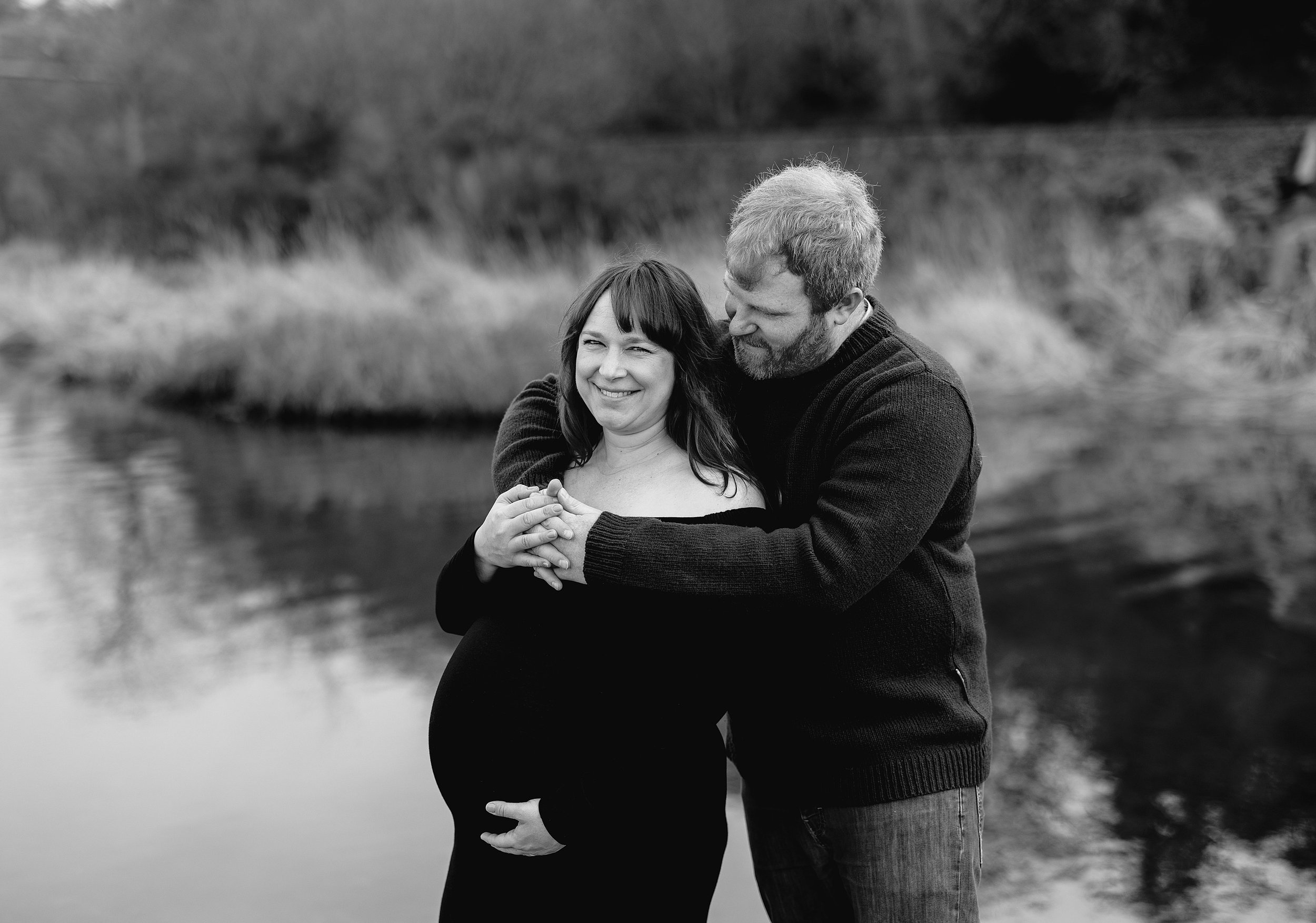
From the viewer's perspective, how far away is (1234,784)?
4.08 meters

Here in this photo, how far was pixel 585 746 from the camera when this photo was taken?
2307 mm

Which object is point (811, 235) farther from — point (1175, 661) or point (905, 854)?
point (1175, 661)

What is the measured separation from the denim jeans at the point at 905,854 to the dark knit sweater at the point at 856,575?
37 millimetres

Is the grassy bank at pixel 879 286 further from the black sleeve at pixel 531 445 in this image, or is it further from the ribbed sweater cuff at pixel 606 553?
the ribbed sweater cuff at pixel 606 553

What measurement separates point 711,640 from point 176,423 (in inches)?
390

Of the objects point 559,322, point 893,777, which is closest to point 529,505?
point 893,777

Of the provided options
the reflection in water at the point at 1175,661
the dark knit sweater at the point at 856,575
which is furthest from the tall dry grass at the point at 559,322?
the dark knit sweater at the point at 856,575

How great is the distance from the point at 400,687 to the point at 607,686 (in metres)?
2.95

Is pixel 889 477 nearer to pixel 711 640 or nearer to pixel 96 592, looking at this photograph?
pixel 711 640

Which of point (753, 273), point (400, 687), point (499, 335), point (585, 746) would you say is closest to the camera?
point (753, 273)

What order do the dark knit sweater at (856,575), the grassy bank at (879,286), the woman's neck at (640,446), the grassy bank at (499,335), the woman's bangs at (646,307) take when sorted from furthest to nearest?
1. the grassy bank at (879,286)
2. the grassy bank at (499,335)
3. the woman's neck at (640,446)
4. the woman's bangs at (646,307)
5. the dark knit sweater at (856,575)

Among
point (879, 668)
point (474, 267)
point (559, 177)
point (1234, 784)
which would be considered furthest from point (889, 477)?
point (559, 177)

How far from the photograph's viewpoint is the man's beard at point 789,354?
2236 mm

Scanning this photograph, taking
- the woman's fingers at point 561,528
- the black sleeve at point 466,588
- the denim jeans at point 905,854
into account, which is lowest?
the denim jeans at point 905,854
